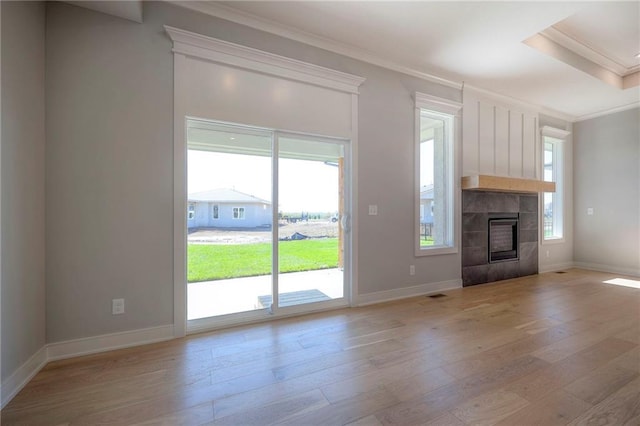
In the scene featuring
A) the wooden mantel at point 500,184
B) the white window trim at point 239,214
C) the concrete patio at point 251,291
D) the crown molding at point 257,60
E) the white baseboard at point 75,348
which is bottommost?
the white baseboard at point 75,348

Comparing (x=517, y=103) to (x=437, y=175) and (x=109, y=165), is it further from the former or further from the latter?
(x=109, y=165)

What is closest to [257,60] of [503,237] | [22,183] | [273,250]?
[273,250]

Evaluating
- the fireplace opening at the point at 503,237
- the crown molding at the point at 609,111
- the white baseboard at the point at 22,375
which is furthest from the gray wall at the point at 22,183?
the crown molding at the point at 609,111

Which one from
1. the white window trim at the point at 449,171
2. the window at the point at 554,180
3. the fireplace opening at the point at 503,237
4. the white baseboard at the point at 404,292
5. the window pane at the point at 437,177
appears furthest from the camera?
the window at the point at 554,180

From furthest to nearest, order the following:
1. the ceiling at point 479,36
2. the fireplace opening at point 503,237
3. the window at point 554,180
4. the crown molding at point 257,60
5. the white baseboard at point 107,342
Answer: the window at point 554,180 < the fireplace opening at point 503,237 < the ceiling at point 479,36 < the crown molding at point 257,60 < the white baseboard at point 107,342

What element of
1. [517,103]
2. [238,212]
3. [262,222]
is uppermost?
[517,103]

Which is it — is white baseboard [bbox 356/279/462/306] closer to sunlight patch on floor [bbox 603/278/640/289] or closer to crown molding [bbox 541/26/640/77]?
sunlight patch on floor [bbox 603/278/640/289]

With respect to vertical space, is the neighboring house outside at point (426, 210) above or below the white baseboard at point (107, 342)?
above

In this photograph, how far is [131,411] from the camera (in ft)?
5.19

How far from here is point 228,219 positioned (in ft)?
9.54

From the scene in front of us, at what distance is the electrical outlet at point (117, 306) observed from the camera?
233 cm

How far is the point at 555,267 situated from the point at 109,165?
741 cm

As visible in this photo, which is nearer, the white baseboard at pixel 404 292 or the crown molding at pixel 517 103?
the white baseboard at pixel 404 292

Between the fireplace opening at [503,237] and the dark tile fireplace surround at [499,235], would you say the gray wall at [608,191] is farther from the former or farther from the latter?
the fireplace opening at [503,237]
